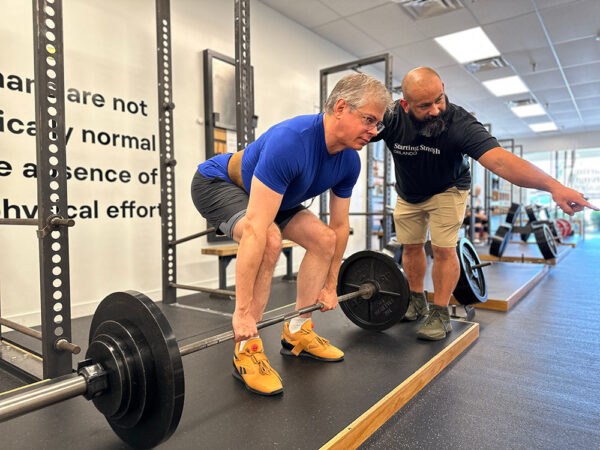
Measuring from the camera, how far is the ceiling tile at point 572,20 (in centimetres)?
387

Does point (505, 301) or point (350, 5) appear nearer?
point (505, 301)

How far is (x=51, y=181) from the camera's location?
1412mm

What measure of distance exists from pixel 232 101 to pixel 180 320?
1893 millimetres

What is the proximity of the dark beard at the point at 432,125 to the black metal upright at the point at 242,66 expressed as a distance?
3.36 feet

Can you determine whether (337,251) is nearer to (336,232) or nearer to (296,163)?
(336,232)

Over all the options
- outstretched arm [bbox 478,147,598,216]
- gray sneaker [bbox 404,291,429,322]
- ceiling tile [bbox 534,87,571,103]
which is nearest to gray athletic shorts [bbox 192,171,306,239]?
outstretched arm [bbox 478,147,598,216]

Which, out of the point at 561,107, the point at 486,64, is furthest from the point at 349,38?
the point at 561,107

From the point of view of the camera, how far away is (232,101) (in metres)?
3.36

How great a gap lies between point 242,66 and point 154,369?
73.7 inches

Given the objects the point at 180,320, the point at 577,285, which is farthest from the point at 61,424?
the point at 577,285

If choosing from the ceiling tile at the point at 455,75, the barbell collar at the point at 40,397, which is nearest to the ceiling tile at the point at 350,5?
the ceiling tile at the point at 455,75

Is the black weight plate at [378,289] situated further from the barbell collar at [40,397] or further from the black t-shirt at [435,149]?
the barbell collar at [40,397]

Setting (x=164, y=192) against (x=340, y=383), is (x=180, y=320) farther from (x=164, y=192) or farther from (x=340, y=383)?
(x=340, y=383)

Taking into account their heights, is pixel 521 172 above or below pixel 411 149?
below
